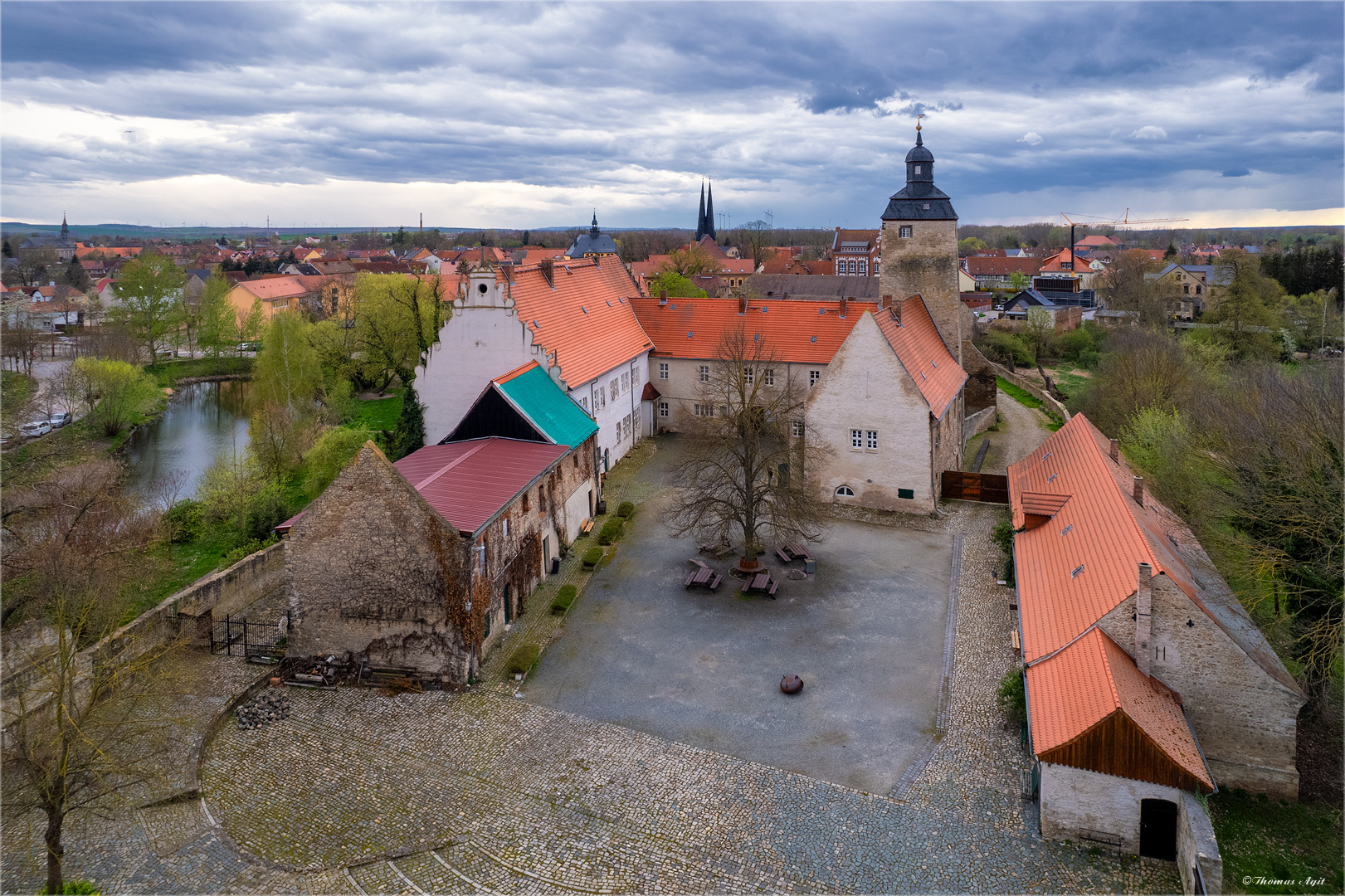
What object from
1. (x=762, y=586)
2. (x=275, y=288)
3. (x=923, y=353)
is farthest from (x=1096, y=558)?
(x=275, y=288)

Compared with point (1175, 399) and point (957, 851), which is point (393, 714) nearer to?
point (957, 851)

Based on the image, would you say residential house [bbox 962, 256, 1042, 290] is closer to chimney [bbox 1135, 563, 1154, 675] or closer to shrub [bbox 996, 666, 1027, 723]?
shrub [bbox 996, 666, 1027, 723]

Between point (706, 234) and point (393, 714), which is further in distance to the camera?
point (706, 234)

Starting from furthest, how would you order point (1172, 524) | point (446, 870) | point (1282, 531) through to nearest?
point (1172, 524)
point (1282, 531)
point (446, 870)

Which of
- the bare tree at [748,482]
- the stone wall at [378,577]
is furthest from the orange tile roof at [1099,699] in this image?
the stone wall at [378,577]

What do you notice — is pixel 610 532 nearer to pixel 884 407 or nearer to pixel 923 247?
pixel 884 407

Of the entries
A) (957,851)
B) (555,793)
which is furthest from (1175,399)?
(555,793)
